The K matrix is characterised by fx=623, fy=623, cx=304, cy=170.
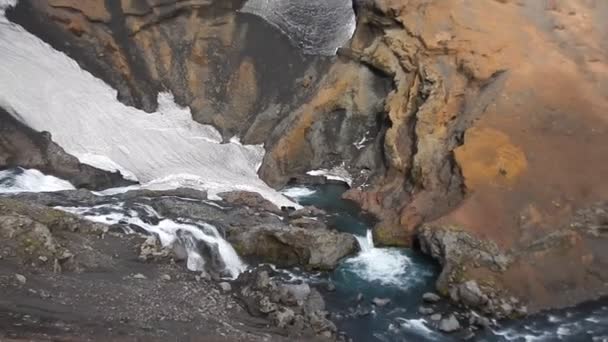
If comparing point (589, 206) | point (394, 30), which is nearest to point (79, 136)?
point (394, 30)

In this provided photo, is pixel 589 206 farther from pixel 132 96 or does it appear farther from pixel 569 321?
pixel 132 96

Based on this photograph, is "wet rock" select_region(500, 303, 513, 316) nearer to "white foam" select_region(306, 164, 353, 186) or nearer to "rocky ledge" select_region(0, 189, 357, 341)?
"rocky ledge" select_region(0, 189, 357, 341)

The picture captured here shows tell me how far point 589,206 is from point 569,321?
16.5 ft

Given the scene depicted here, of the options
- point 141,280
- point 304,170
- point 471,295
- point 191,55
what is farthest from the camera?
point 191,55

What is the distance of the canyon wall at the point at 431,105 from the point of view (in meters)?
20.9

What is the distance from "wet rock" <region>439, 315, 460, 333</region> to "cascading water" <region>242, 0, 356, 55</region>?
20544 millimetres

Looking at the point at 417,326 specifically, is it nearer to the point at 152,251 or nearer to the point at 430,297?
the point at 430,297

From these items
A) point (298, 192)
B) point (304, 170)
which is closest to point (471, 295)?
point (298, 192)

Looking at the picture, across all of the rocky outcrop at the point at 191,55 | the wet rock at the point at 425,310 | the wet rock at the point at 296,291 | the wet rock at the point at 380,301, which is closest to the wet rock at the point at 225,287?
the wet rock at the point at 296,291

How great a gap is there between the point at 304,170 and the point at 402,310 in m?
13.0

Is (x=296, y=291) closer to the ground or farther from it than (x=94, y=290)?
closer to the ground

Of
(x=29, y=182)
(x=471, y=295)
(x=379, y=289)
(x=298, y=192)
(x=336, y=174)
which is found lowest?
(x=298, y=192)

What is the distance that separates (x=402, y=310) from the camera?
18703 millimetres

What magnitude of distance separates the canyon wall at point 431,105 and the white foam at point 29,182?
8.53 meters
